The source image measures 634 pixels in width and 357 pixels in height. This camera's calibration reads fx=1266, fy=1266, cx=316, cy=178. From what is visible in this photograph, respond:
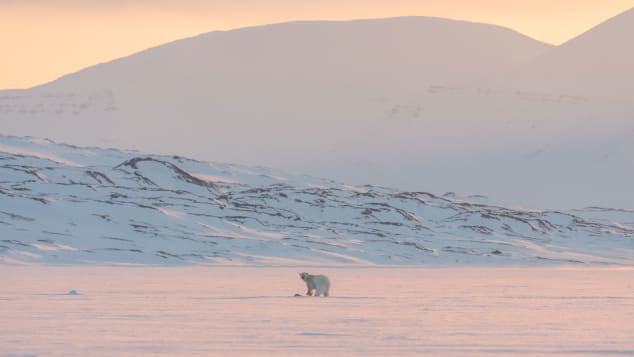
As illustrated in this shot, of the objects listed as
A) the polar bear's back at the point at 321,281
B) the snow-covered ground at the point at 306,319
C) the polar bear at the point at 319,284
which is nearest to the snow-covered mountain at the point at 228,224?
the snow-covered ground at the point at 306,319

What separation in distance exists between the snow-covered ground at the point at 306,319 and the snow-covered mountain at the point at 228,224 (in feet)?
73.4

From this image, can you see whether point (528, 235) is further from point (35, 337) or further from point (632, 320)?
point (35, 337)

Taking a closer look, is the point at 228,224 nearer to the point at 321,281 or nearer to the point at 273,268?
the point at 273,268

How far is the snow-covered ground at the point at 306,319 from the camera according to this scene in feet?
52.6

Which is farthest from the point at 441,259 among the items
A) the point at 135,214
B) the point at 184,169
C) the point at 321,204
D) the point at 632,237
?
the point at 184,169

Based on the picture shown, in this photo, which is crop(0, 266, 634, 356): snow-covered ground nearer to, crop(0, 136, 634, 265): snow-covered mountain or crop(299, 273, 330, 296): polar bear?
crop(299, 273, 330, 296): polar bear

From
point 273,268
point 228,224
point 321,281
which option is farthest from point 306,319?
point 228,224

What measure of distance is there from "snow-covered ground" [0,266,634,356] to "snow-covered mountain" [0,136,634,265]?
2237 cm

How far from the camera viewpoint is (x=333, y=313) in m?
22.1

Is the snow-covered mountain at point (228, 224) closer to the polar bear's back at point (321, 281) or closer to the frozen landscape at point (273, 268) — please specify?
the frozen landscape at point (273, 268)

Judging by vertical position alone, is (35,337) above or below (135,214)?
below

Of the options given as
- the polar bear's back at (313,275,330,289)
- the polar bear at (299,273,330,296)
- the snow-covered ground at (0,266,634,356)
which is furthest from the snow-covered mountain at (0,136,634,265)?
the polar bear's back at (313,275,330,289)

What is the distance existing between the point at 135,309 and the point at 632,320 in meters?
8.41

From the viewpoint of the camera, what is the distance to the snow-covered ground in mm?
16047
